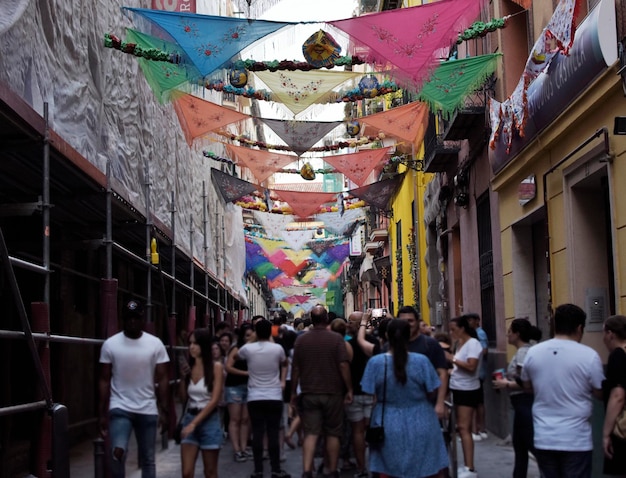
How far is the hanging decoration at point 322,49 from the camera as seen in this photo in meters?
13.1

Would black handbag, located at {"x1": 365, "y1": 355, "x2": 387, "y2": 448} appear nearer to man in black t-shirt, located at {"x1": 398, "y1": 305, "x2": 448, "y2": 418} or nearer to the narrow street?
man in black t-shirt, located at {"x1": 398, "y1": 305, "x2": 448, "y2": 418}

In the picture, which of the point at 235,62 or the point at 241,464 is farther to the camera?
the point at 235,62

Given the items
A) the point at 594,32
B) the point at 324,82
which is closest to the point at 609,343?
the point at 594,32

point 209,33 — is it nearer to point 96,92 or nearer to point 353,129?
point 96,92

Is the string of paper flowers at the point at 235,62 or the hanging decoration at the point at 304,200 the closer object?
the string of paper flowers at the point at 235,62

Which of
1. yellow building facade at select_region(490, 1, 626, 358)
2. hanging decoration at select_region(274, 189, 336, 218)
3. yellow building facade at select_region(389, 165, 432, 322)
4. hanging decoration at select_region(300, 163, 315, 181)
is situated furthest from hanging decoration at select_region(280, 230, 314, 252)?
yellow building facade at select_region(490, 1, 626, 358)

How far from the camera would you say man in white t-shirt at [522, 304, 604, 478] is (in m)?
6.10

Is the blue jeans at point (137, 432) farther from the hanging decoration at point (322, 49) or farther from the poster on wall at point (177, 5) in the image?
the poster on wall at point (177, 5)

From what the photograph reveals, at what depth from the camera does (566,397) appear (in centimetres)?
616

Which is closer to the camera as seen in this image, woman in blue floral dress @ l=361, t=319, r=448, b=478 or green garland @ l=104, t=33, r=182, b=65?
woman in blue floral dress @ l=361, t=319, r=448, b=478

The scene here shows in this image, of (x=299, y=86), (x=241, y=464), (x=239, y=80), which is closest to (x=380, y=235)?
(x=239, y=80)

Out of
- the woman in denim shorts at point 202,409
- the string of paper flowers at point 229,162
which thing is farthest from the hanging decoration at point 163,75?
the string of paper flowers at point 229,162

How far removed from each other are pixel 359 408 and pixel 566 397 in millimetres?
4196

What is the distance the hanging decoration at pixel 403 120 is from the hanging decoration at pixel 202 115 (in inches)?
115
